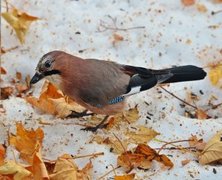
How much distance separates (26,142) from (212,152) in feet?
3.04

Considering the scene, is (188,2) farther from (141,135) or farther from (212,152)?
(212,152)

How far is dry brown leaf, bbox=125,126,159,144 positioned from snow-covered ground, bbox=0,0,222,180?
0.05 metres

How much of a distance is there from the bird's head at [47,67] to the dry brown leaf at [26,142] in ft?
0.87

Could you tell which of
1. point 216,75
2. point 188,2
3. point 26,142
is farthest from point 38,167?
point 188,2

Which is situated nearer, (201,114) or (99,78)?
(99,78)

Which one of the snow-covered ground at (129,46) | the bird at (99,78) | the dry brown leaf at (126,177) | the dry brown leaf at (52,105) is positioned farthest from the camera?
the dry brown leaf at (52,105)

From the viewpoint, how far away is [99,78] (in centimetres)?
298

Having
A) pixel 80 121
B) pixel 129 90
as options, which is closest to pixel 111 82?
pixel 129 90

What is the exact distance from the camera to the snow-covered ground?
306cm

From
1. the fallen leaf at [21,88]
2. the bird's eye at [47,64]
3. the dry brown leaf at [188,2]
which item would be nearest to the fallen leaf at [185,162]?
the bird's eye at [47,64]

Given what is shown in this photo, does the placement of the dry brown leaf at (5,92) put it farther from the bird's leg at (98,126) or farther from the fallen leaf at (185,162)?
the fallen leaf at (185,162)

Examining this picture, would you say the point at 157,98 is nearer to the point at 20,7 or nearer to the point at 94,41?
the point at 94,41

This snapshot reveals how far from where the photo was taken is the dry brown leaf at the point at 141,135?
2.96 m

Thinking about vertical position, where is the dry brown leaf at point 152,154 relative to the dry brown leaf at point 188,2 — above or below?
below
